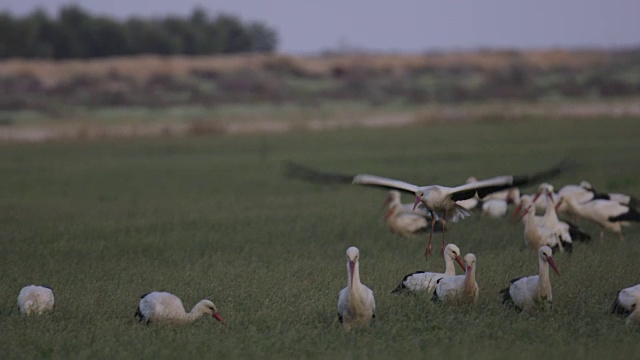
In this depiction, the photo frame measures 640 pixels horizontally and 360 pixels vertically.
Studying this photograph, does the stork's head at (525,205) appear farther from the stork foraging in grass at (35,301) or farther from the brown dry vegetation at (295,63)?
the brown dry vegetation at (295,63)

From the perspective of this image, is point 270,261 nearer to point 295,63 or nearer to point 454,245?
point 454,245

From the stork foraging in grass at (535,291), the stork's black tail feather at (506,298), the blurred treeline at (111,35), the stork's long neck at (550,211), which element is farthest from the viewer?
the blurred treeline at (111,35)

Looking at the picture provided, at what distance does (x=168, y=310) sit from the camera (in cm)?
862

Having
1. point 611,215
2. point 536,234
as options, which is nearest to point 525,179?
point 536,234

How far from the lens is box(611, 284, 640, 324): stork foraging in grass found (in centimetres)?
832

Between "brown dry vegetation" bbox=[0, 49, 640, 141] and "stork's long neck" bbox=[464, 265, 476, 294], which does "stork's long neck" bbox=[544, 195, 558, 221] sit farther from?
"brown dry vegetation" bbox=[0, 49, 640, 141]

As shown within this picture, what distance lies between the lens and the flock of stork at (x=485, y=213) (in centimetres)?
855

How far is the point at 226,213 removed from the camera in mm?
17578

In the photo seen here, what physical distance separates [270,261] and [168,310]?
3.82 meters

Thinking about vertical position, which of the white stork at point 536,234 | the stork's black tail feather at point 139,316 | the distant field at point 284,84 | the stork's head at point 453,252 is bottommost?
the distant field at point 284,84

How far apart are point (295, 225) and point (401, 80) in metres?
46.3

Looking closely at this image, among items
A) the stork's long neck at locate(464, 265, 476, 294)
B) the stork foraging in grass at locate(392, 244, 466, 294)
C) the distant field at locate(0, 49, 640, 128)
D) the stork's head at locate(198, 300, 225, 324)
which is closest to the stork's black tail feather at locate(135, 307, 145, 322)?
the stork's head at locate(198, 300, 225, 324)

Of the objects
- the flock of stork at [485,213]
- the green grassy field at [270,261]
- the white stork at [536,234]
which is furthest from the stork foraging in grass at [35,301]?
the white stork at [536,234]

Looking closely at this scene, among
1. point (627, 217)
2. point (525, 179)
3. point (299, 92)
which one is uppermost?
point (525, 179)
